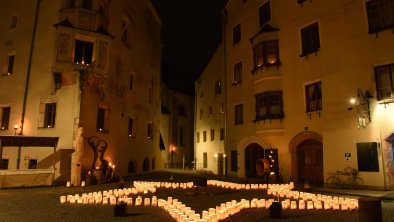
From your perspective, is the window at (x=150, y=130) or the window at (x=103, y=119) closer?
the window at (x=103, y=119)

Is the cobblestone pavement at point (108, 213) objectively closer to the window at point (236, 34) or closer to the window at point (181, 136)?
the window at point (236, 34)

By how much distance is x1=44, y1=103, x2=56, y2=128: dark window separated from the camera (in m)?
21.6

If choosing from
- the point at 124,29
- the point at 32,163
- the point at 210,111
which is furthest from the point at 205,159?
the point at 32,163

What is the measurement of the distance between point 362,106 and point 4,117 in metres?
24.2

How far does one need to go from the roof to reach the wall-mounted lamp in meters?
17.9

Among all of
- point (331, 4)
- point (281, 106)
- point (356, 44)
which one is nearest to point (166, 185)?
point (281, 106)

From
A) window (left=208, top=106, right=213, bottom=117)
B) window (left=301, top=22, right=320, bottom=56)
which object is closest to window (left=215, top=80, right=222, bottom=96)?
window (left=208, top=106, right=213, bottom=117)

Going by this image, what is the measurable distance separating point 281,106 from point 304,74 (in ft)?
9.10

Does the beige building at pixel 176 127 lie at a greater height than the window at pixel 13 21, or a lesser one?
lesser

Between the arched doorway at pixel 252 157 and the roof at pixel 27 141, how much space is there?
14476 mm

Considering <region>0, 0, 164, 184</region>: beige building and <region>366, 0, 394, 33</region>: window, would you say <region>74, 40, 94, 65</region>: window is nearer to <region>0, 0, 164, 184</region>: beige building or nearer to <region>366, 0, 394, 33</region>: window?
<region>0, 0, 164, 184</region>: beige building

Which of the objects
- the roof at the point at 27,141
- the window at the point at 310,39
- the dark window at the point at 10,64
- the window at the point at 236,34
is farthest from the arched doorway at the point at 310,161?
the dark window at the point at 10,64

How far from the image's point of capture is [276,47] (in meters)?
23.2

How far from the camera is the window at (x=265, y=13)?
24.6 meters
